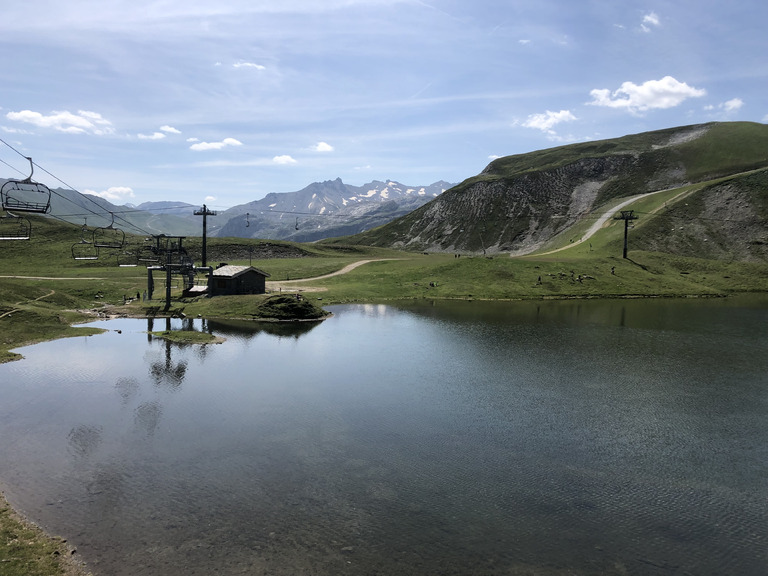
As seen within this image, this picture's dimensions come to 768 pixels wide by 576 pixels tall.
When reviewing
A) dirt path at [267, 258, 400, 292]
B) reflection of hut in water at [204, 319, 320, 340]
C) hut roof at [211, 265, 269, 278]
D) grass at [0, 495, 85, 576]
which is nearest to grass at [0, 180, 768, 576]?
dirt path at [267, 258, 400, 292]

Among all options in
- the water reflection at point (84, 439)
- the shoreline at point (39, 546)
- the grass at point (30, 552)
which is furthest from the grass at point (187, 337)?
the grass at point (30, 552)

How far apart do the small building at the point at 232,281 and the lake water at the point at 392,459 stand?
36382 mm

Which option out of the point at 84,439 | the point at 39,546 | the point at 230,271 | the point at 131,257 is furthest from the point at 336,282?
the point at 39,546

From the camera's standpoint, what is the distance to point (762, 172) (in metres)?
191

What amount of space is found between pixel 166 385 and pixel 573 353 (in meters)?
44.8

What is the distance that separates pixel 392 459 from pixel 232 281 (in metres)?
71.9

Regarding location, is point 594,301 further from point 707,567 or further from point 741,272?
point 707,567

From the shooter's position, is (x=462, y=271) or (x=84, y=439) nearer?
(x=84, y=439)

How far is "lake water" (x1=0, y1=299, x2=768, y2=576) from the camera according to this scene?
21.3 meters

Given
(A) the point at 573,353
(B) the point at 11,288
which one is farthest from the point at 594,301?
(B) the point at 11,288

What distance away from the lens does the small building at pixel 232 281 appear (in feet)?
310

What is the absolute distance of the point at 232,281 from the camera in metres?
94.4

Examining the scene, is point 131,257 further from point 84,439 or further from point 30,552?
point 30,552

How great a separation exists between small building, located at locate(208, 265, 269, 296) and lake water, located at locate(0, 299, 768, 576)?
36382mm
